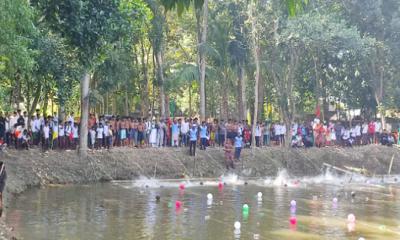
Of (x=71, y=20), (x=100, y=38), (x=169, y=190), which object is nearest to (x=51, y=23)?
(x=71, y=20)

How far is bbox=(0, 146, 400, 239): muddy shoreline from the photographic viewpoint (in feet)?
67.3

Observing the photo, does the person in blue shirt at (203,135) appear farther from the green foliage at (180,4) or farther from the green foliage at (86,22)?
the green foliage at (180,4)

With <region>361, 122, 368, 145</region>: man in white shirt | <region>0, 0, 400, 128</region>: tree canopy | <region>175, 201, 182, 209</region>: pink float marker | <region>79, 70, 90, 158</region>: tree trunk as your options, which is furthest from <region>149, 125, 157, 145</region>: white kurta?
<region>361, 122, 368, 145</region>: man in white shirt

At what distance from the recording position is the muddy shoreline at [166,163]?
20500 millimetres

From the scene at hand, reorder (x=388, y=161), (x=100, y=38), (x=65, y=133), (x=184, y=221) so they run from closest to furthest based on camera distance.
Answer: (x=100, y=38) → (x=184, y=221) → (x=65, y=133) → (x=388, y=161)

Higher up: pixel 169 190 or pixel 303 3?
pixel 303 3

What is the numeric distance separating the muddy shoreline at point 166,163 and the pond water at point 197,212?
71 cm

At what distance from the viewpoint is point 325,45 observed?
29219mm

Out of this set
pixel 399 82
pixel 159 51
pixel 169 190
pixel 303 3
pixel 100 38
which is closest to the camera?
pixel 303 3

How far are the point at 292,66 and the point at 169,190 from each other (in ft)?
39.8

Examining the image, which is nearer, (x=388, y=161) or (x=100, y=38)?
(x=100, y=38)

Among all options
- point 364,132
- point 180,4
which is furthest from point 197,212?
point 364,132

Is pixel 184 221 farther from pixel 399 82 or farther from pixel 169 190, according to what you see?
pixel 399 82

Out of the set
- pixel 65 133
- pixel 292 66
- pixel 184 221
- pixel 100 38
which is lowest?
pixel 184 221
